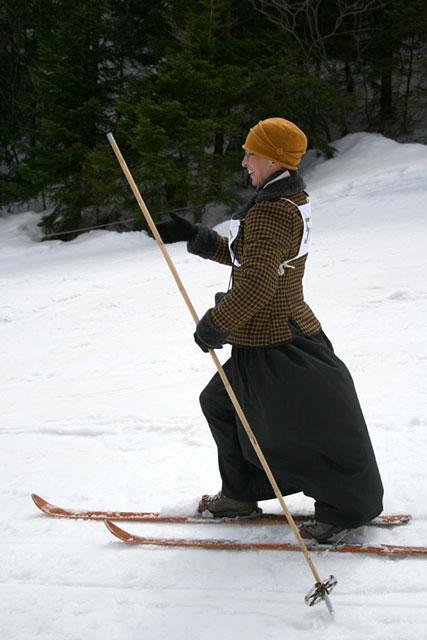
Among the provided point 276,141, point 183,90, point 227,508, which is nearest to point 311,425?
point 227,508

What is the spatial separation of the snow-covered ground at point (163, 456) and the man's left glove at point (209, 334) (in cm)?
100

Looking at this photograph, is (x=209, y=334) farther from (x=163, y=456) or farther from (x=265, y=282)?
(x=163, y=456)

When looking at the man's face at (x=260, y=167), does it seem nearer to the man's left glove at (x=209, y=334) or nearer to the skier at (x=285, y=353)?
the skier at (x=285, y=353)

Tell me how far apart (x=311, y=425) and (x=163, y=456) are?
1361 millimetres

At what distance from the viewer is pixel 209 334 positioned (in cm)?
222

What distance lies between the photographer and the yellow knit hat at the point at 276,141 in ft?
7.23

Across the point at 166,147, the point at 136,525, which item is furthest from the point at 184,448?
the point at 166,147

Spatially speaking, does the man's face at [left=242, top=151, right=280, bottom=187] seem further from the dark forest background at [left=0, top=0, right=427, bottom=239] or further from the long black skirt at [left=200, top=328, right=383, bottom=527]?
the dark forest background at [left=0, top=0, right=427, bottom=239]

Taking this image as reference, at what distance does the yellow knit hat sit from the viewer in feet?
7.23

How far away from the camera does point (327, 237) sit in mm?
9414

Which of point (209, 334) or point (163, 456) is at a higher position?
point (209, 334)

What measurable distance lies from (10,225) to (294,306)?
1787 cm

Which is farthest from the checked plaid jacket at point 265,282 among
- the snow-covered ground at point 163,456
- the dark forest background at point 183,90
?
the dark forest background at point 183,90

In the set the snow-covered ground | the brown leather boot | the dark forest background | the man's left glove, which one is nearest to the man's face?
the man's left glove
